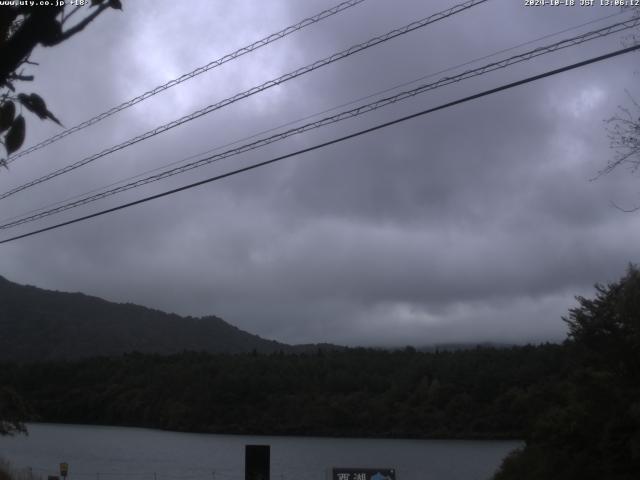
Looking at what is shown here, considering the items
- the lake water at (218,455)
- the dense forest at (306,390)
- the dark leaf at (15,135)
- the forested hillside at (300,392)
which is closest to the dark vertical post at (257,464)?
the dark leaf at (15,135)

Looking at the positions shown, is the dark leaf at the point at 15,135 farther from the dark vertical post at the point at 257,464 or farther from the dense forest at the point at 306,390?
the dense forest at the point at 306,390

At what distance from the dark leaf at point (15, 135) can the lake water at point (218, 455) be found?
31.8 metres

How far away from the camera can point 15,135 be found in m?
3.80

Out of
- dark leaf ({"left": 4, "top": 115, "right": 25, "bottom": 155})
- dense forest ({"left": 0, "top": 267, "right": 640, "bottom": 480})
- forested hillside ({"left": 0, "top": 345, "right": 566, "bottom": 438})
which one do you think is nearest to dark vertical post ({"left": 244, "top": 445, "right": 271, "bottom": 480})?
dark leaf ({"left": 4, "top": 115, "right": 25, "bottom": 155})

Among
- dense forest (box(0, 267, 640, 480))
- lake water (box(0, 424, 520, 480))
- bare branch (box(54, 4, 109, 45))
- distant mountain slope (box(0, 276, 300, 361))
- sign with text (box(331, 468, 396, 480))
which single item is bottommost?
sign with text (box(331, 468, 396, 480))

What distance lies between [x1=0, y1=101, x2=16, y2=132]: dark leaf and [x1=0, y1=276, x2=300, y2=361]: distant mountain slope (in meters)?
107

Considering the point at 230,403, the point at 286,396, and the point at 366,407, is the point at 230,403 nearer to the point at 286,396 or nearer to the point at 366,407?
the point at 286,396

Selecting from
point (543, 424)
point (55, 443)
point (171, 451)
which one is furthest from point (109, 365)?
point (543, 424)

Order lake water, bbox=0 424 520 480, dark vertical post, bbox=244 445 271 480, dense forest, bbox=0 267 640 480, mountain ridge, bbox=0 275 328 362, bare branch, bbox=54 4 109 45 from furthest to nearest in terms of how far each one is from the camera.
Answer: mountain ridge, bbox=0 275 328 362, dense forest, bbox=0 267 640 480, lake water, bbox=0 424 520 480, dark vertical post, bbox=244 445 271 480, bare branch, bbox=54 4 109 45

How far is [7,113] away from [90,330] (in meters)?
146

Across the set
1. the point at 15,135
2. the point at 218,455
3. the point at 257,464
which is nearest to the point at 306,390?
the point at 218,455

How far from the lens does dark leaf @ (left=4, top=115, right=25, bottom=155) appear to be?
378 cm

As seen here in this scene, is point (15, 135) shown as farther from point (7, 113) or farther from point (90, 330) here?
point (90, 330)

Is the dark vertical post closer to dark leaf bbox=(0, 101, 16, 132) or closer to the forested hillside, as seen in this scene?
dark leaf bbox=(0, 101, 16, 132)
